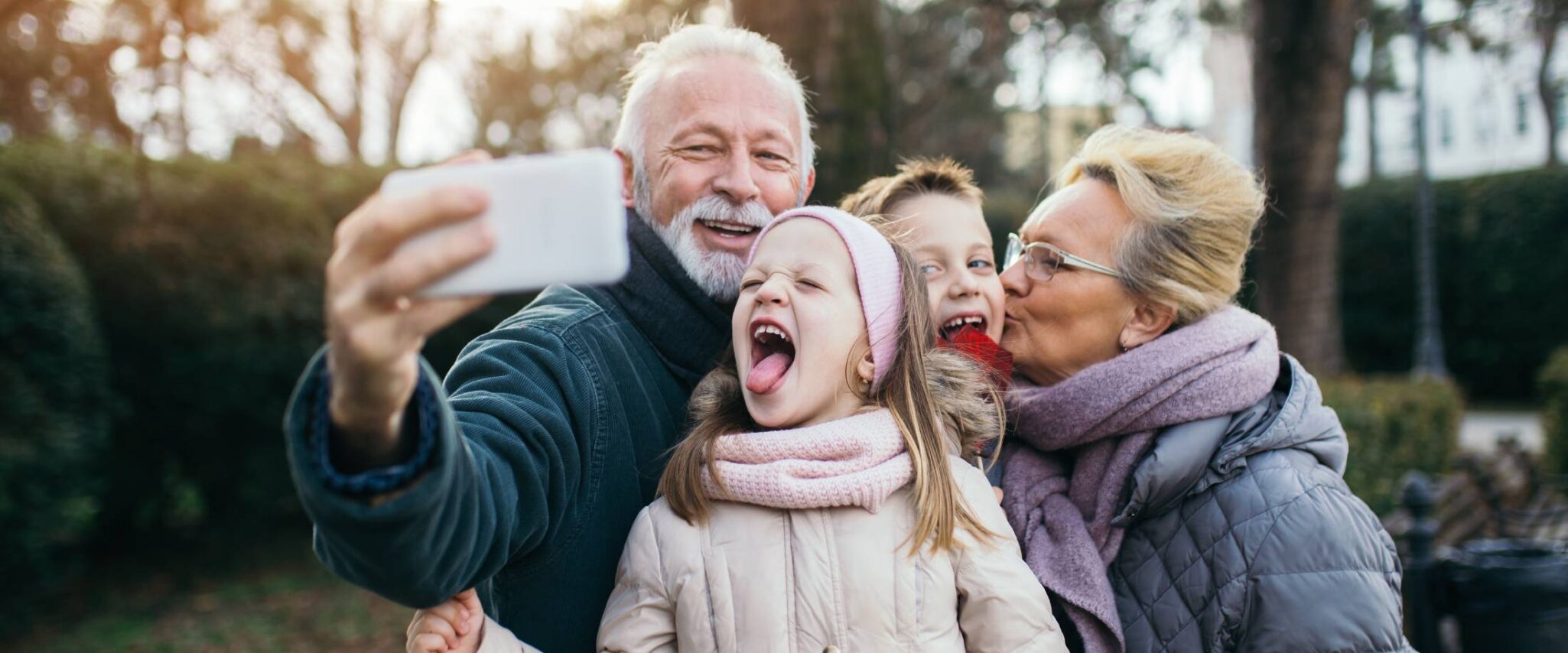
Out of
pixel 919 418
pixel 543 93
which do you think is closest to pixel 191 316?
pixel 919 418

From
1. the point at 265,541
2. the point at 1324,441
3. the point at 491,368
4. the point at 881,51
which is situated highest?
the point at 881,51

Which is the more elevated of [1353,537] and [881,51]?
[881,51]

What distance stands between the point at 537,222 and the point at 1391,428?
895 cm

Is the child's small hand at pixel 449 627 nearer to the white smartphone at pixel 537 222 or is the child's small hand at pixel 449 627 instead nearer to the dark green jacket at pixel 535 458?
the dark green jacket at pixel 535 458

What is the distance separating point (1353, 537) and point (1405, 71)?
1478 inches

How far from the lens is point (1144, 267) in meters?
2.67

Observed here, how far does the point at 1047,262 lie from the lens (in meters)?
2.79

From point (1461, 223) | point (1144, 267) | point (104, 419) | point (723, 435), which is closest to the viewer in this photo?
point (723, 435)

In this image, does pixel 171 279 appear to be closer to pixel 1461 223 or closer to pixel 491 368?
pixel 491 368

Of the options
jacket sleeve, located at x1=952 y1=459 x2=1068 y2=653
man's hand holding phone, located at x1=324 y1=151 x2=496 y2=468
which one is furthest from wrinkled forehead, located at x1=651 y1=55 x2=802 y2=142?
man's hand holding phone, located at x1=324 y1=151 x2=496 y2=468

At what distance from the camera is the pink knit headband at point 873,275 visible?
2342 millimetres

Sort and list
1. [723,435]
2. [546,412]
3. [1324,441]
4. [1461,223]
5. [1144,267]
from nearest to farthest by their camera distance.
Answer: [546,412] < [723,435] < [1324,441] < [1144,267] < [1461,223]

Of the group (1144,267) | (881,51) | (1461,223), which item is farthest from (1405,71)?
(1144,267)

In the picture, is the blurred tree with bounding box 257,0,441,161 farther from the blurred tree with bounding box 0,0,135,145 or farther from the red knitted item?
the red knitted item
